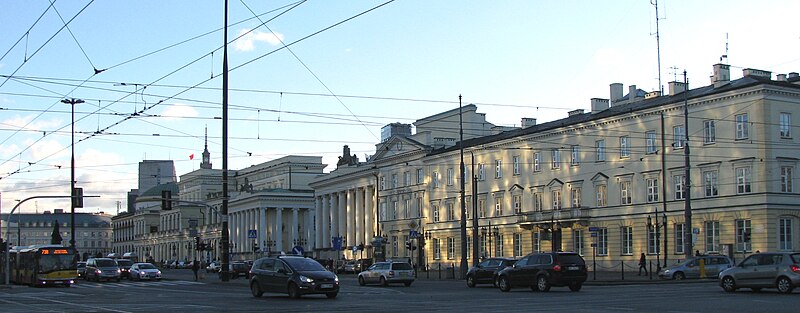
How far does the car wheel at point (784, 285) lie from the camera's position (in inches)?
1232

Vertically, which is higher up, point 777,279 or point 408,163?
point 408,163

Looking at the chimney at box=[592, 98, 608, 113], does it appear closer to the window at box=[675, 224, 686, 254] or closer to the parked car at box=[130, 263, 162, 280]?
the window at box=[675, 224, 686, 254]

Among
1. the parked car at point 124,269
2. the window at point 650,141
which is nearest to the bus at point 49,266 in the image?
the parked car at point 124,269

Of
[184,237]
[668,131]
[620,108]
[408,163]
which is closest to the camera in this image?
[668,131]

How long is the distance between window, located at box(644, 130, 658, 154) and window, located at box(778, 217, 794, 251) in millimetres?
10187

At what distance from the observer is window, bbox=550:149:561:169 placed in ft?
253

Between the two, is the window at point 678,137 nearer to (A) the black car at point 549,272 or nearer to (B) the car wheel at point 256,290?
(A) the black car at point 549,272

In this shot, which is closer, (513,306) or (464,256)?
(513,306)

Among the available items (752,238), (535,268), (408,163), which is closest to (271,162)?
(408,163)

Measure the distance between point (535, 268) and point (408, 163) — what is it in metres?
58.4

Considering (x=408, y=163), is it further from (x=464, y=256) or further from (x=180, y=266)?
(x=180, y=266)

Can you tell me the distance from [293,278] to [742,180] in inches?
1487

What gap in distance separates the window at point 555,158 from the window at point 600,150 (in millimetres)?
4178

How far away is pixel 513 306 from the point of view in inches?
1061
